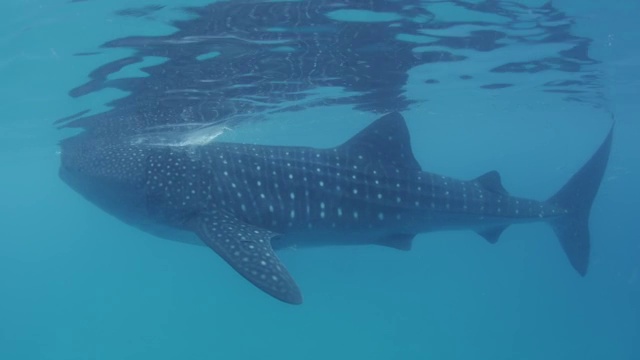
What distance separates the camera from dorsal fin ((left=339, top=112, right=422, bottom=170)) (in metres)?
7.84

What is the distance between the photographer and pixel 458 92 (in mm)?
22953

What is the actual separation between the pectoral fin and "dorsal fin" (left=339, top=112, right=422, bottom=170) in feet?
6.39

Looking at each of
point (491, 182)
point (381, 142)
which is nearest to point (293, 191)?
point (381, 142)

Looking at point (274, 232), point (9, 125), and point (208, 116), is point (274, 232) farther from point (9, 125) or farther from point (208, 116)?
point (9, 125)

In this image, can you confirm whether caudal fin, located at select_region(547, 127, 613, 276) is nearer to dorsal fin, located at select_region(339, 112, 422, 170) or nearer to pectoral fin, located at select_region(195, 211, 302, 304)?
dorsal fin, located at select_region(339, 112, 422, 170)

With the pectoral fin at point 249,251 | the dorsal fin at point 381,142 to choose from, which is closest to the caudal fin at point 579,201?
the dorsal fin at point 381,142

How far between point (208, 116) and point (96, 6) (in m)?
9.06

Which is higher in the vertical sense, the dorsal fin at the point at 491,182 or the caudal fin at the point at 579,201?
the dorsal fin at the point at 491,182

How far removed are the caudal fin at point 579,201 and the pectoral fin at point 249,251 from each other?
578cm

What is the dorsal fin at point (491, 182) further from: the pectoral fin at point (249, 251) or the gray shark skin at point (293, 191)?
the pectoral fin at point (249, 251)

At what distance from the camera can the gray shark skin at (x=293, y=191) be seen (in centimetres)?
729

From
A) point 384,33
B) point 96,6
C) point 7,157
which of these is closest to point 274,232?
point 96,6

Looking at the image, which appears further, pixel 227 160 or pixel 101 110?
pixel 101 110

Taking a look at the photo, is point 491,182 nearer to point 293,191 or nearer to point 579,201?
point 579,201
